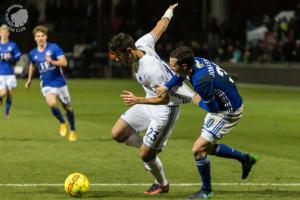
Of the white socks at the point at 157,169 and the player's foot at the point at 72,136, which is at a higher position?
the white socks at the point at 157,169

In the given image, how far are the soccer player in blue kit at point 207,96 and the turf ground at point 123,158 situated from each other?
55 cm

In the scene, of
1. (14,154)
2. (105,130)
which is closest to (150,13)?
(105,130)

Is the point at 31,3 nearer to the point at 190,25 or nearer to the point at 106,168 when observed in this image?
the point at 190,25

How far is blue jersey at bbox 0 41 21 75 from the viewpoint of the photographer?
920 inches

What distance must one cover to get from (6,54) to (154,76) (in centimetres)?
1362

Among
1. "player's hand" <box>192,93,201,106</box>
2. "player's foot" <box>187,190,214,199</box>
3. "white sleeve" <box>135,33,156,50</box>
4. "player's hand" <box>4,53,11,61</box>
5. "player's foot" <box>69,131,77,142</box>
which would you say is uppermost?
"white sleeve" <box>135,33,156,50</box>

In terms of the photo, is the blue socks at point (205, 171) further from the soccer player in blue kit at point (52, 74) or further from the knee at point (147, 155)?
the soccer player in blue kit at point (52, 74)

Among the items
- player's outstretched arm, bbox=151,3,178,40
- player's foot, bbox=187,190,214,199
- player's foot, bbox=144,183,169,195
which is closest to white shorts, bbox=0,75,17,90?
player's outstretched arm, bbox=151,3,178,40

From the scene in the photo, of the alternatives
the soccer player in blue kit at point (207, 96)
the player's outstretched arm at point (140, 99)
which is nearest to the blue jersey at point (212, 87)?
the soccer player in blue kit at point (207, 96)

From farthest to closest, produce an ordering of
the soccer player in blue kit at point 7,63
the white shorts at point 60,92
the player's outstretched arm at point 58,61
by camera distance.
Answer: the soccer player in blue kit at point 7,63
the white shorts at point 60,92
the player's outstretched arm at point 58,61

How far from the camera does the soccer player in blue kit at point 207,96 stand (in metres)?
9.98

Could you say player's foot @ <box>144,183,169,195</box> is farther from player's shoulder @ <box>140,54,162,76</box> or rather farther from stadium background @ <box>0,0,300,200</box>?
player's shoulder @ <box>140,54,162,76</box>

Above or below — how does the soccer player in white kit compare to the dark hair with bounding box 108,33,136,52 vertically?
below

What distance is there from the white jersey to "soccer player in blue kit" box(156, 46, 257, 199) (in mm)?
211
